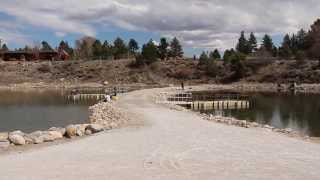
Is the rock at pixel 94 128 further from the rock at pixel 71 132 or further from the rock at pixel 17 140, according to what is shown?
the rock at pixel 17 140

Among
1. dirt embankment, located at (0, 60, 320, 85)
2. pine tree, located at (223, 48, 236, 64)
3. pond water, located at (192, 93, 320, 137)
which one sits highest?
pine tree, located at (223, 48, 236, 64)

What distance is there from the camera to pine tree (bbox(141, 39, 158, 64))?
4975 inches

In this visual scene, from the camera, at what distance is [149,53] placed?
127 meters

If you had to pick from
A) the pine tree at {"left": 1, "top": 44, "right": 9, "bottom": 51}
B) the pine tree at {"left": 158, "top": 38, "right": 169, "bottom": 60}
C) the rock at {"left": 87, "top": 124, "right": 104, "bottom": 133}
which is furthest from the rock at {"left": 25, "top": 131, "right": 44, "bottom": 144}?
the pine tree at {"left": 1, "top": 44, "right": 9, "bottom": 51}

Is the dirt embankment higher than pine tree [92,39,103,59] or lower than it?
lower

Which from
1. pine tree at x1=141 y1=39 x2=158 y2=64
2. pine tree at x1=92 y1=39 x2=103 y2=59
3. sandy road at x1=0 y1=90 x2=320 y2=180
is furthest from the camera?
pine tree at x1=92 y1=39 x2=103 y2=59

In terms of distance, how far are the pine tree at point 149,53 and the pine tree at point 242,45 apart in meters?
29.9

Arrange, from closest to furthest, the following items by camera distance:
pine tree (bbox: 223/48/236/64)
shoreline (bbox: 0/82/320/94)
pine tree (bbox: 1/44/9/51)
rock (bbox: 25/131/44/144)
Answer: rock (bbox: 25/131/44/144) → shoreline (bbox: 0/82/320/94) → pine tree (bbox: 223/48/236/64) → pine tree (bbox: 1/44/9/51)

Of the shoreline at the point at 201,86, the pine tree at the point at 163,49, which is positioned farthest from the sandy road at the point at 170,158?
the pine tree at the point at 163,49

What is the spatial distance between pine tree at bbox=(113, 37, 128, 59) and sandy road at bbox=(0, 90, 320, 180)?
398ft

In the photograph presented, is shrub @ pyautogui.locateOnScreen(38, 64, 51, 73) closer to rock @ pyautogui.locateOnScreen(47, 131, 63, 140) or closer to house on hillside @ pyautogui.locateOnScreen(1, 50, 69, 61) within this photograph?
house on hillside @ pyautogui.locateOnScreen(1, 50, 69, 61)

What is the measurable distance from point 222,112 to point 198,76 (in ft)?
221

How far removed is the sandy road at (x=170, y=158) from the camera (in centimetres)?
1608

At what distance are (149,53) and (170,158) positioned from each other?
357 ft
